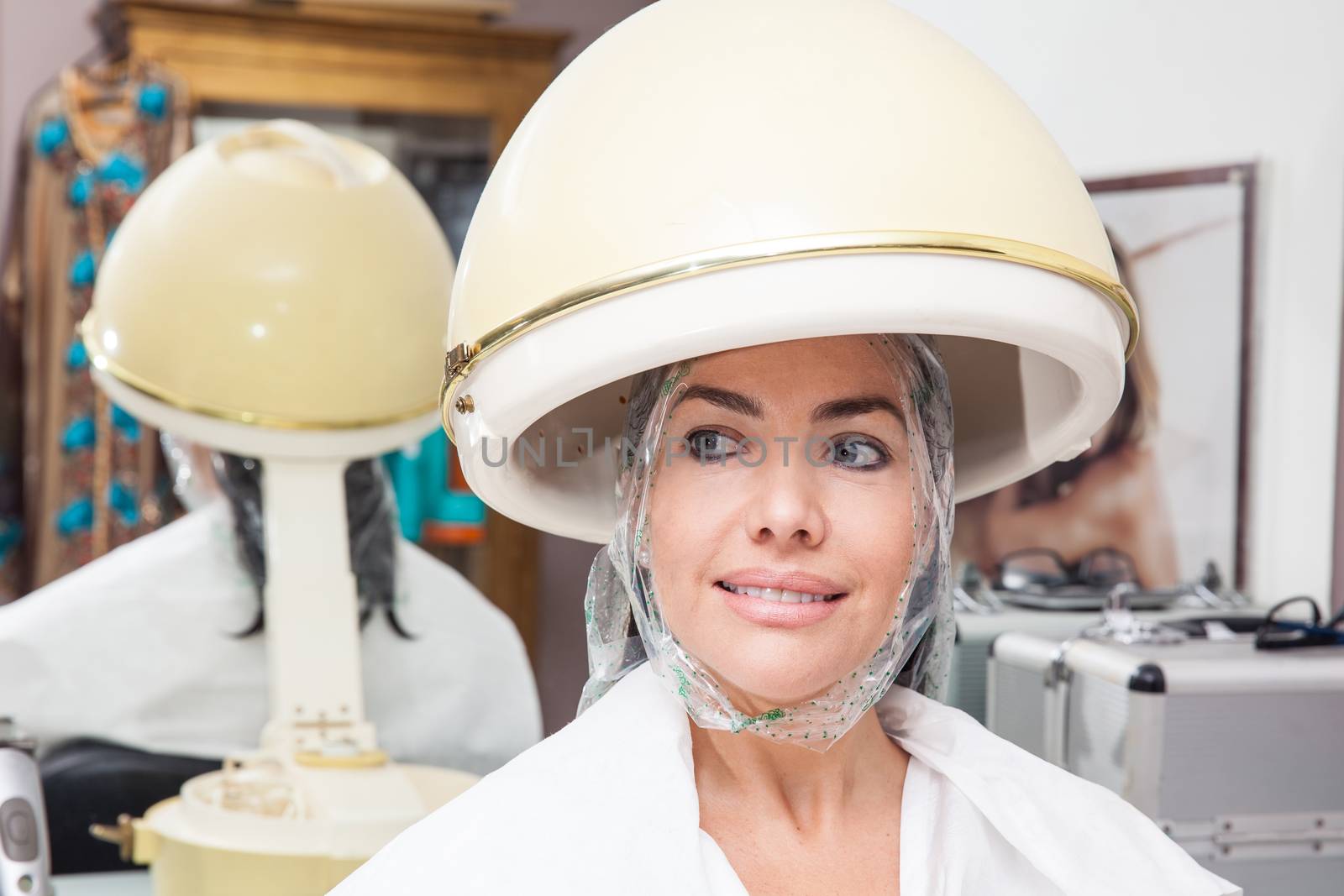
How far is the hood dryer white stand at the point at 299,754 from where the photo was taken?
1.22 m

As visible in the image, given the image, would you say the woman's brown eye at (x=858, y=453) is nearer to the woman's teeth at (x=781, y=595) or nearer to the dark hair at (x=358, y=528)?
the woman's teeth at (x=781, y=595)

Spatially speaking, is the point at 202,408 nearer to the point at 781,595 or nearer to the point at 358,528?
the point at 358,528

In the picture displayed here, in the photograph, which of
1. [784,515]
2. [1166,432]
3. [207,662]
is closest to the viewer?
[784,515]

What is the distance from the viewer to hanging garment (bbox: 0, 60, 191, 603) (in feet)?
9.31

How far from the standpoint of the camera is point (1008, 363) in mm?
1039

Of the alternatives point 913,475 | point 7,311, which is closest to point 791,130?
point 913,475

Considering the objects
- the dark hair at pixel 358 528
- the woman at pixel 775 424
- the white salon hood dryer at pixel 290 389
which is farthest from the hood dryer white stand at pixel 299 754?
the woman at pixel 775 424

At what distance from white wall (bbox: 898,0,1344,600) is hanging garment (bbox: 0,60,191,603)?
192 cm

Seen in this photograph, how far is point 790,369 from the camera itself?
0.90 metres

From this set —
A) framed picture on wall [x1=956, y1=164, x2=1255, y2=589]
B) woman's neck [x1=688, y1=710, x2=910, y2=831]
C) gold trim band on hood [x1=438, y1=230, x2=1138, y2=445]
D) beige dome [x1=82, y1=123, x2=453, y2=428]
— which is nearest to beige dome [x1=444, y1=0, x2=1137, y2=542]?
gold trim band on hood [x1=438, y1=230, x2=1138, y2=445]

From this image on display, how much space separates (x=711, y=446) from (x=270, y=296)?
2.00 feet

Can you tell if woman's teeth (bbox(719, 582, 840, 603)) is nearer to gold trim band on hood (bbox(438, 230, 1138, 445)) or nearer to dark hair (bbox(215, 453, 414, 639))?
gold trim band on hood (bbox(438, 230, 1138, 445))

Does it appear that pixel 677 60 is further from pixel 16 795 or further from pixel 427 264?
pixel 16 795

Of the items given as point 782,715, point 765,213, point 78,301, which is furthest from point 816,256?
point 78,301
